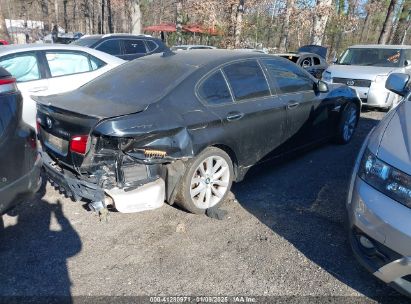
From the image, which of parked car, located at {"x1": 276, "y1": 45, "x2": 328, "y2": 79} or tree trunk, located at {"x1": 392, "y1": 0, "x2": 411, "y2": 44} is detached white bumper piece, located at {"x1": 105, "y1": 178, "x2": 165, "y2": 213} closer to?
parked car, located at {"x1": 276, "y1": 45, "x2": 328, "y2": 79}

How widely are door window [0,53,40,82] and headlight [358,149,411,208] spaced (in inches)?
189

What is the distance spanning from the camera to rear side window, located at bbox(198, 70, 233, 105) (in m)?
3.51

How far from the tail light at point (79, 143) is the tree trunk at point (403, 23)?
2531 cm

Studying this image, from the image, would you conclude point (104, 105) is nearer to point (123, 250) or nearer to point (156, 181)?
point (156, 181)

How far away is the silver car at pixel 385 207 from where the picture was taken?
84.0 inches

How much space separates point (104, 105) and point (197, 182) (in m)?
1.13

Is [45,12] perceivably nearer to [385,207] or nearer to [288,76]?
[288,76]

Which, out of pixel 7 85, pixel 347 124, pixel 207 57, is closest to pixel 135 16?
pixel 347 124

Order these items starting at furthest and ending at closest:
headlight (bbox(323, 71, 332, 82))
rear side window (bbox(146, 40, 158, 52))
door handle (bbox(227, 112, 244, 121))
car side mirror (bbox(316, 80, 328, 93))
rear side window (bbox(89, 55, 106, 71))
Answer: rear side window (bbox(146, 40, 158, 52)) → headlight (bbox(323, 71, 332, 82)) → rear side window (bbox(89, 55, 106, 71)) → car side mirror (bbox(316, 80, 328, 93)) → door handle (bbox(227, 112, 244, 121))

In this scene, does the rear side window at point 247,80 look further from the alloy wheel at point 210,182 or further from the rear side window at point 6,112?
the rear side window at point 6,112

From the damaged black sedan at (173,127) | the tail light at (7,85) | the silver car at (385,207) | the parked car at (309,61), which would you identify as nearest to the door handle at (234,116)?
the damaged black sedan at (173,127)

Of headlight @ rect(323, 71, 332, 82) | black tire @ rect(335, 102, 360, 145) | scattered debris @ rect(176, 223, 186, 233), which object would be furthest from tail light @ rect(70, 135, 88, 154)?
headlight @ rect(323, 71, 332, 82)

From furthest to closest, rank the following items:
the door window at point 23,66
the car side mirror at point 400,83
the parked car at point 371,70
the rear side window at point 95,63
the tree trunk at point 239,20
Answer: the tree trunk at point 239,20 < the parked car at point 371,70 < the rear side window at point 95,63 < the door window at point 23,66 < the car side mirror at point 400,83

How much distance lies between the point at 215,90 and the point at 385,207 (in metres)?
1.99
